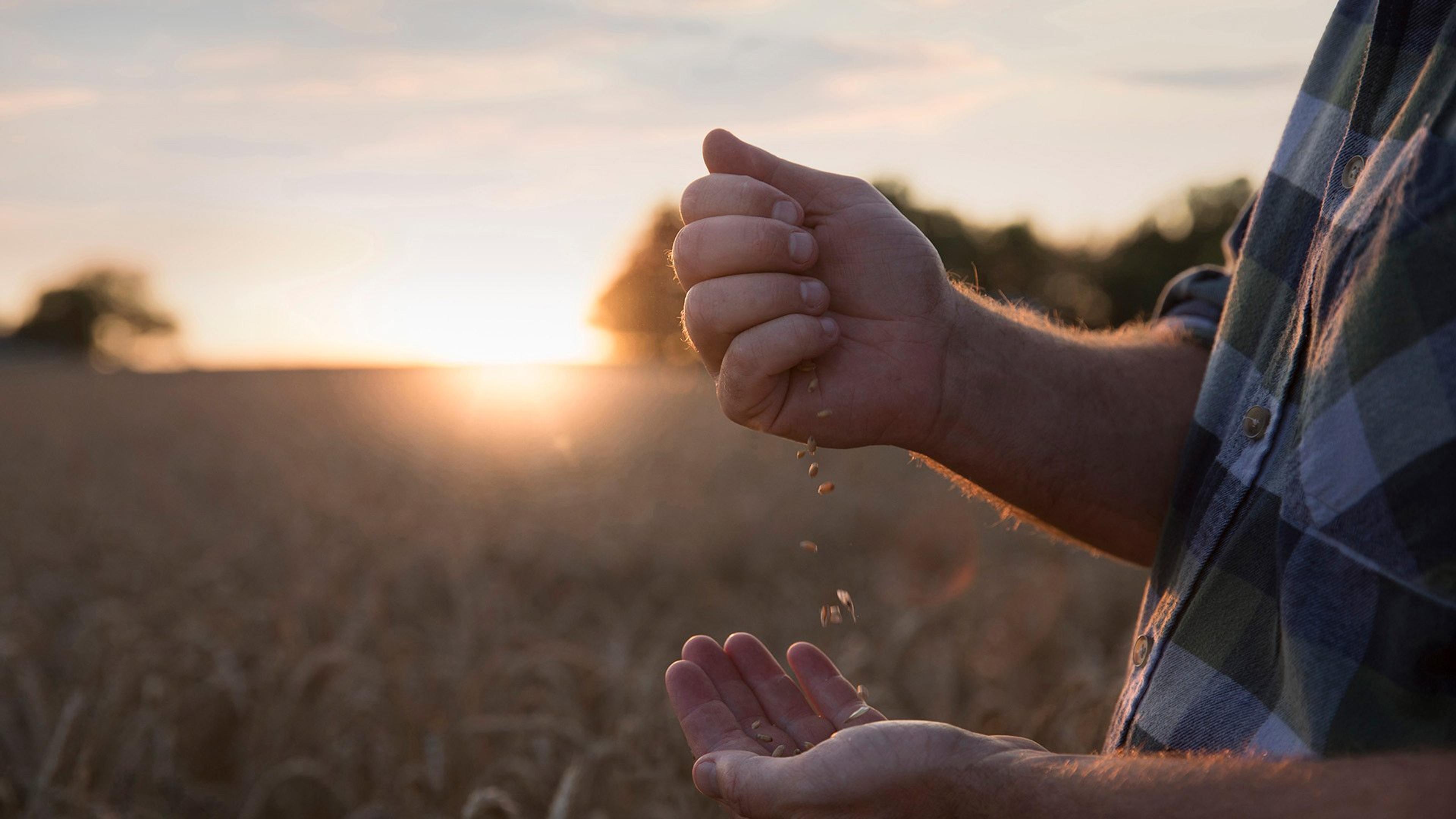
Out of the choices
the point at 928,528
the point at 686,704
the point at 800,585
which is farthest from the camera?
the point at 928,528

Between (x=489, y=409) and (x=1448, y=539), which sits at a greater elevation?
(x=1448, y=539)

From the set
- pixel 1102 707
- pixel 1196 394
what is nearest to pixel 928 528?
pixel 1102 707

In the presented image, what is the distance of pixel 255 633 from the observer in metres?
4.41

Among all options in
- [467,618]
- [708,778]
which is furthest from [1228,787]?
[467,618]

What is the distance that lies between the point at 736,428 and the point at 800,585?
25.6ft

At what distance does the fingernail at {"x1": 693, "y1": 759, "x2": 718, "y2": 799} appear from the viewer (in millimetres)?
1468

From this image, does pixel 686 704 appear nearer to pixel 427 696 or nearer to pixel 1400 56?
pixel 1400 56

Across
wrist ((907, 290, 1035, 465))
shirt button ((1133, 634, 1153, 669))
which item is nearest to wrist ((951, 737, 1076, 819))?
shirt button ((1133, 634, 1153, 669))

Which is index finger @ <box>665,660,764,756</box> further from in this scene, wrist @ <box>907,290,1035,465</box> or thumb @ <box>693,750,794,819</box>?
wrist @ <box>907,290,1035,465</box>

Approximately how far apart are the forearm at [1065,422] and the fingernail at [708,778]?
0.81 metres

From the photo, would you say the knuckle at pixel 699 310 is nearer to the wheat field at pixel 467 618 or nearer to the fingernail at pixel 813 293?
the fingernail at pixel 813 293

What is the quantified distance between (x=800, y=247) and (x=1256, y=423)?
76 centimetres

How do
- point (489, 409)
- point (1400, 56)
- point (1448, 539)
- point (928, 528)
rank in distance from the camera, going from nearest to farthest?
point (1448, 539) < point (1400, 56) < point (928, 528) < point (489, 409)

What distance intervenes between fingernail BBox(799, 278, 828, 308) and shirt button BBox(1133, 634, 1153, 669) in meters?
0.79
